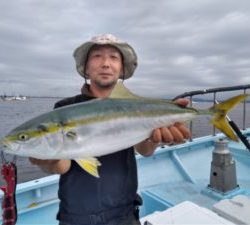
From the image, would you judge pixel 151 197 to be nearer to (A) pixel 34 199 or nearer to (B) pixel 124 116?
(A) pixel 34 199

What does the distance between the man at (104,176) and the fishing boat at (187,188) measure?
81cm

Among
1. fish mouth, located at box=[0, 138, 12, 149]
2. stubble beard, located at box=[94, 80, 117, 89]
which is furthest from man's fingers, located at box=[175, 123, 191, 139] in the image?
fish mouth, located at box=[0, 138, 12, 149]

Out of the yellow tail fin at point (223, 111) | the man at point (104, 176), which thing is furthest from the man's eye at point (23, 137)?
the yellow tail fin at point (223, 111)

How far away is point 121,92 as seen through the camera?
2.88 metres

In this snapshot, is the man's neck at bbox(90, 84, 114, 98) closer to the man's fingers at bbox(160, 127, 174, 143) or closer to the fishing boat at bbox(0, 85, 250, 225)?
the man's fingers at bbox(160, 127, 174, 143)

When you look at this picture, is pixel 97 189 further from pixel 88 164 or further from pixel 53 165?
pixel 88 164

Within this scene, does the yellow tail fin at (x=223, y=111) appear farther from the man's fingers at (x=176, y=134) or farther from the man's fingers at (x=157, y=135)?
the man's fingers at (x=157, y=135)

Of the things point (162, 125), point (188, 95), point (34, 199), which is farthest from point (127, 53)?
point (34, 199)

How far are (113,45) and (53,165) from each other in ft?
4.97

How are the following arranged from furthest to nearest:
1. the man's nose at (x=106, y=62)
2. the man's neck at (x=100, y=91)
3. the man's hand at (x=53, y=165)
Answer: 1. the man's neck at (x=100, y=91)
2. the man's nose at (x=106, y=62)
3. the man's hand at (x=53, y=165)

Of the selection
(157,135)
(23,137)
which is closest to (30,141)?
(23,137)

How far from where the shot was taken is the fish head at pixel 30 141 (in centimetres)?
239

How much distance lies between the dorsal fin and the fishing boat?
5.78ft

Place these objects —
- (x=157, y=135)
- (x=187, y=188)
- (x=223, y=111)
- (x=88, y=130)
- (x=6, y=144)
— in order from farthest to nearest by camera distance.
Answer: (x=187, y=188) < (x=223, y=111) < (x=157, y=135) < (x=88, y=130) < (x=6, y=144)
